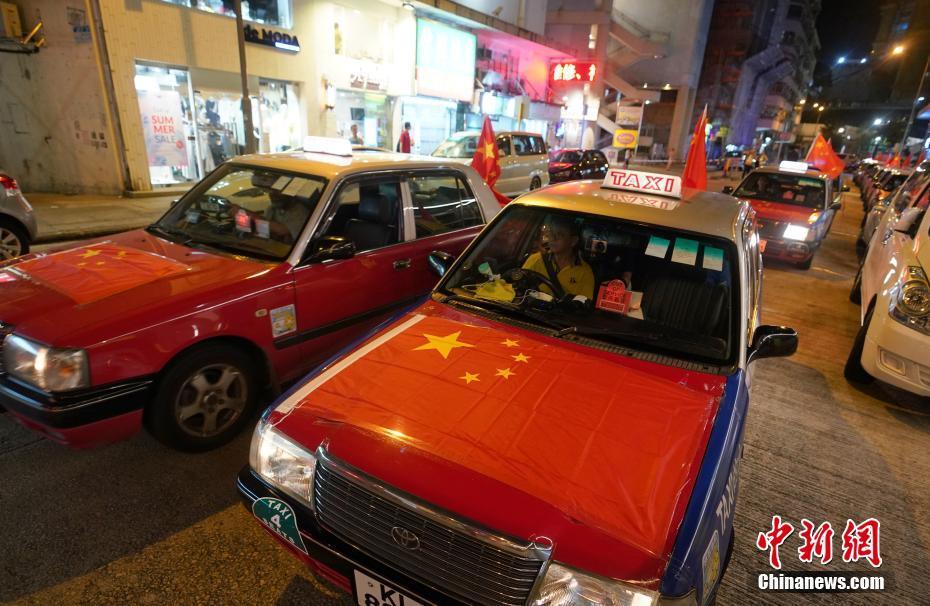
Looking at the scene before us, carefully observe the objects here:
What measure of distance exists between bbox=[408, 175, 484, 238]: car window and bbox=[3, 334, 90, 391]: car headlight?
2.56 meters

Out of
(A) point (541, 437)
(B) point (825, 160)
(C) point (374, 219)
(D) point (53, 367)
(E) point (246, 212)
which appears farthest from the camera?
(B) point (825, 160)

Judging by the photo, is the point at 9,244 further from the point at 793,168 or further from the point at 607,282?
the point at 793,168

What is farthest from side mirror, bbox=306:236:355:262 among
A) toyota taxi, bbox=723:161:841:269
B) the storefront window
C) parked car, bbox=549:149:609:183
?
parked car, bbox=549:149:609:183

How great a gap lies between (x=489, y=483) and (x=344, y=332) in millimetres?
2388

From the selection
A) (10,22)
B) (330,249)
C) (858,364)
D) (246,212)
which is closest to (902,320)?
(858,364)

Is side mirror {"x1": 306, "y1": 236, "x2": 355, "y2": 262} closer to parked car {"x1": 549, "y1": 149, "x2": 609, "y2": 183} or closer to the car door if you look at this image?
the car door

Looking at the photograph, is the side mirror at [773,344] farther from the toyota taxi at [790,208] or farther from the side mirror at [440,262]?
the toyota taxi at [790,208]

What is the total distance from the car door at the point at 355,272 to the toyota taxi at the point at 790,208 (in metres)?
6.87

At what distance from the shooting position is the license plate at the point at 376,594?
162 centimetres

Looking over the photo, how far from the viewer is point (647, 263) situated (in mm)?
2896

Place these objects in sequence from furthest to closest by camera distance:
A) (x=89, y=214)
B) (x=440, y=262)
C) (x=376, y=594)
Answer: (x=89, y=214), (x=440, y=262), (x=376, y=594)

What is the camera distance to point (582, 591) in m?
1.40

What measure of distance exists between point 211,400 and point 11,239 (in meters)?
5.25

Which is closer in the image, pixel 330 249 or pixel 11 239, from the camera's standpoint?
pixel 330 249
